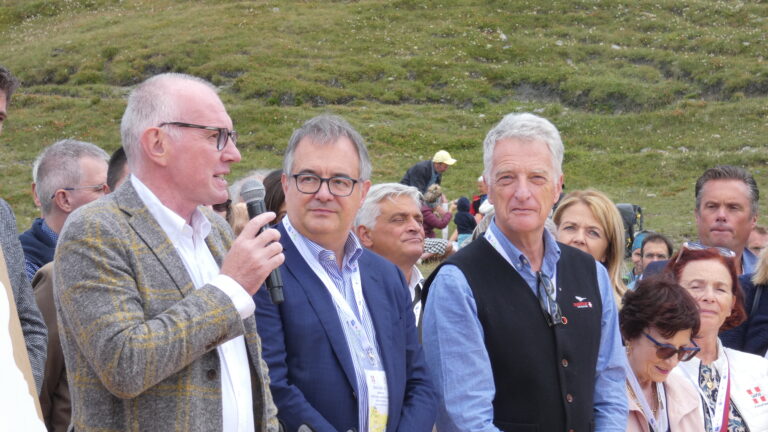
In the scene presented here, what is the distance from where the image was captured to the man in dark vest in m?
3.61

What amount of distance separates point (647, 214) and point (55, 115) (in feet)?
72.7

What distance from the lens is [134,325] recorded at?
2553mm

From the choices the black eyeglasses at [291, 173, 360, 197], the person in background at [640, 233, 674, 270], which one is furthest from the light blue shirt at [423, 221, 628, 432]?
the person in background at [640, 233, 674, 270]

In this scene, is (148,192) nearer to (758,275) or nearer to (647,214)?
(758,275)

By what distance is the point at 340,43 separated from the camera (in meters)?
40.2

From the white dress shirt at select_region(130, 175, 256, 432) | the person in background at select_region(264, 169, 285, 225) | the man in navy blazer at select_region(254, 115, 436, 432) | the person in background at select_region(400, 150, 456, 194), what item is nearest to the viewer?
the white dress shirt at select_region(130, 175, 256, 432)

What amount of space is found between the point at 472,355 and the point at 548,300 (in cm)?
48

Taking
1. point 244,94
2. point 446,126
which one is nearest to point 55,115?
point 244,94

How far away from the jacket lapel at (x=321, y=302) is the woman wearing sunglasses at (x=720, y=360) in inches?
97.7

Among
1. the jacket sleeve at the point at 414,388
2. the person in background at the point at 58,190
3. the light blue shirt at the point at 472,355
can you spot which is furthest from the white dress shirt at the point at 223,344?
the person in background at the point at 58,190

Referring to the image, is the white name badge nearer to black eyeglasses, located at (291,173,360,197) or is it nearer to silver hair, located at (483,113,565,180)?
black eyeglasses, located at (291,173,360,197)

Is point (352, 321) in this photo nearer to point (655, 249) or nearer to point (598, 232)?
point (598, 232)

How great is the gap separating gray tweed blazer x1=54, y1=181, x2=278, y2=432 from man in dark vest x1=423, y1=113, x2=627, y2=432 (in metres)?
1.28

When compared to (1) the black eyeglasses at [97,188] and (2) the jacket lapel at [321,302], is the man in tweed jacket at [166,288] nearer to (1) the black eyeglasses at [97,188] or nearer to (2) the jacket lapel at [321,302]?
(2) the jacket lapel at [321,302]
